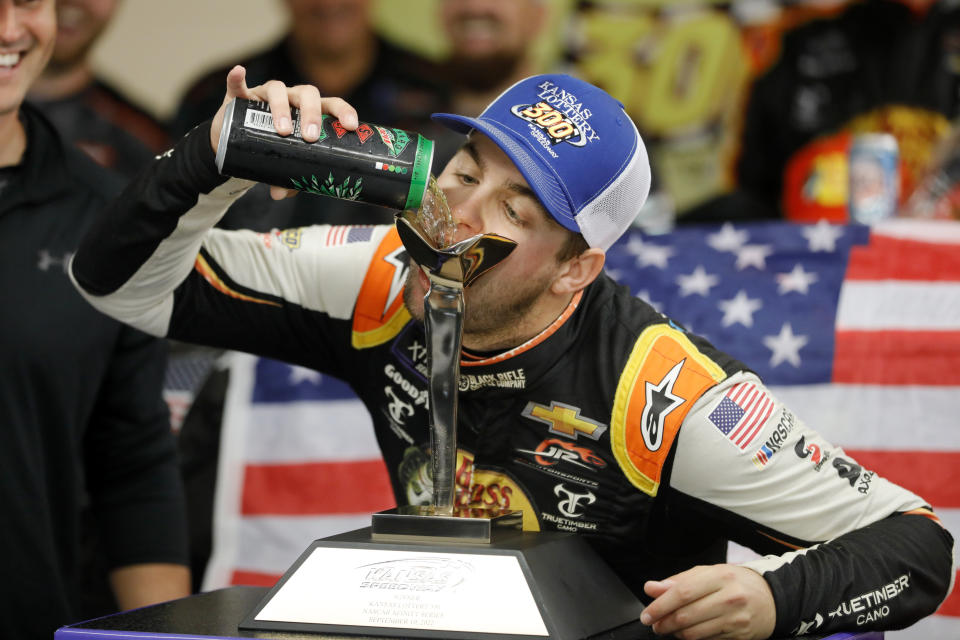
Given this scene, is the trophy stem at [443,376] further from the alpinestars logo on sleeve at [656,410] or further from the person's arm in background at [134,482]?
the person's arm in background at [134,482]

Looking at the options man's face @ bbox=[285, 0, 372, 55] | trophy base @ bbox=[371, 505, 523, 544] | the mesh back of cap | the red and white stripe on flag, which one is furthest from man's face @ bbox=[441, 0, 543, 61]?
trophy base @ bbox=[371, 505, 523, 544]

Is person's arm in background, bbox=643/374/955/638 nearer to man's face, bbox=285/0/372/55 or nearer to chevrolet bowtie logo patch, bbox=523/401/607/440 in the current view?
chevrolet bowtie logo patch, bbox=523/401/607/440

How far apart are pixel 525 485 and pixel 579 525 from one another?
109 millimetres

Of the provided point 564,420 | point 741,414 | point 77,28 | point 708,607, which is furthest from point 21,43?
point 77,28

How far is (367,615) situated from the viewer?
131 cm

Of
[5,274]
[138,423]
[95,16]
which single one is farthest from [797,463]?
[95,16]

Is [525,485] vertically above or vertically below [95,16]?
below

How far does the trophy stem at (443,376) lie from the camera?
1.59 m

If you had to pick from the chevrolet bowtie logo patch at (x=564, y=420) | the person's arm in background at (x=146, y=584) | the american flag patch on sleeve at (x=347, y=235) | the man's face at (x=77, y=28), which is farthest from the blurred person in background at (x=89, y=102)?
the chevrolet bowtie logo patch at (x=564, y=420)

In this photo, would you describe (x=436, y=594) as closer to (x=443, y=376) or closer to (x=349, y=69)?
(x=443, y=376)

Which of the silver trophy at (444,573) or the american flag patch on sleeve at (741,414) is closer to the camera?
the silver trophy at (444,573)

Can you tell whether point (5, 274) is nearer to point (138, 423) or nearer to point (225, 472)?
point (138, 423)

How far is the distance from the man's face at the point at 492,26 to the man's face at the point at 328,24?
38 cm

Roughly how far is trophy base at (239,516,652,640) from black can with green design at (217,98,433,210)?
0.44 metres
